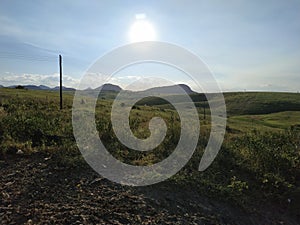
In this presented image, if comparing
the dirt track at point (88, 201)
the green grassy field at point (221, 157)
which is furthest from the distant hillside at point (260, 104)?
the dirt track at point (88, 201)

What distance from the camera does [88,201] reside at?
4617 millimetres

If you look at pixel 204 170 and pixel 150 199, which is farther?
pixel 204 170

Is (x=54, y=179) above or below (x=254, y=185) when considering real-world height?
above

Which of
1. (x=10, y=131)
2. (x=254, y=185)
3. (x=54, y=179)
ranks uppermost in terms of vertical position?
(x=10, y=131)

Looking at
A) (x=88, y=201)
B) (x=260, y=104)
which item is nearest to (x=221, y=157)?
(x=88, y=201)

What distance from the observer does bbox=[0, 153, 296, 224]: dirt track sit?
421 centimetres

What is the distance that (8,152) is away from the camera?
6363 mm

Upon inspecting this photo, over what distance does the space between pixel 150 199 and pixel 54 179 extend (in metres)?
1.82

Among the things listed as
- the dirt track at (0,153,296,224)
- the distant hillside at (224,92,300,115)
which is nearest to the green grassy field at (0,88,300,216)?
the dirt track at (0,153,296,224)

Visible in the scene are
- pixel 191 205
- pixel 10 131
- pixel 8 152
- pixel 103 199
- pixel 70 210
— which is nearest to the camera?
pixel 70 210

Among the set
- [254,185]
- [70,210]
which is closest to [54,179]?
[70,210]

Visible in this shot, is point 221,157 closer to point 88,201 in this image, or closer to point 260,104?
point 88,201

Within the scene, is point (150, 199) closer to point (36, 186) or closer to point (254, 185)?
point (36, 186)

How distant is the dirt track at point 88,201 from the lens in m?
4.21
